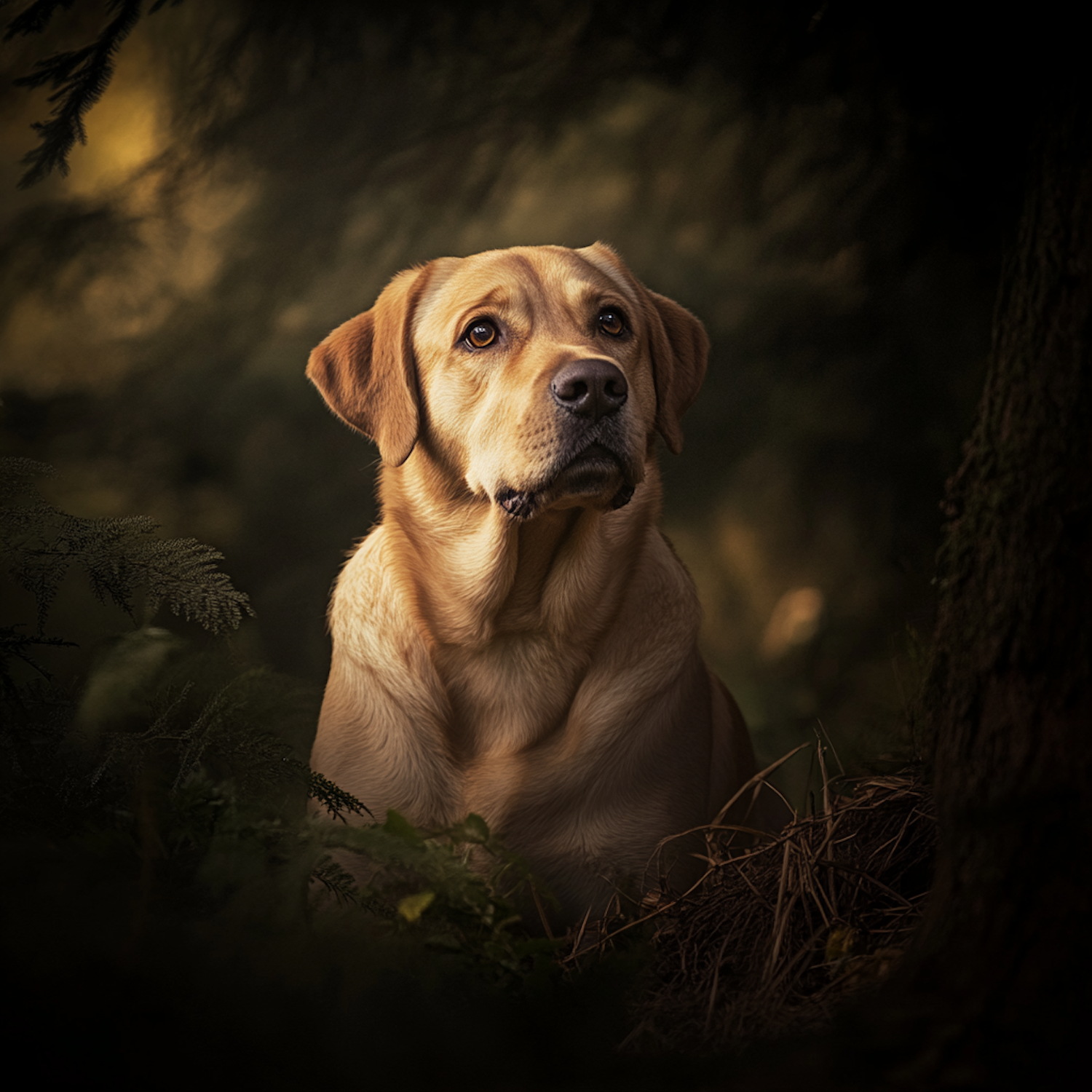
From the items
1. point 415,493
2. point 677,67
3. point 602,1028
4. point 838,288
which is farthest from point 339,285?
point 602,1028

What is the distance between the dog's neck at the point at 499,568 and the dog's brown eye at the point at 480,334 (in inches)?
16.0

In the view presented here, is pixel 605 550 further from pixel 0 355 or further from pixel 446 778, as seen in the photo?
pixel 0 355

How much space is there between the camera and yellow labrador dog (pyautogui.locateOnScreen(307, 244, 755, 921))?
8.39 feet

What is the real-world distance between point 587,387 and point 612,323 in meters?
0.61

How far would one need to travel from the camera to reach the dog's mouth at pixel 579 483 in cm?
238

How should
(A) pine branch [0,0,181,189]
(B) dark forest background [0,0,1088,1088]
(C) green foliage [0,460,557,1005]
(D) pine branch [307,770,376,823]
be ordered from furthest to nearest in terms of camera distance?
(B) dark forest background [0,0,1088,1088], (D) pine branch [307,770,376,823], (A) pine branch [0,0,181,189], (C) green foliage [0,460,557,1005]

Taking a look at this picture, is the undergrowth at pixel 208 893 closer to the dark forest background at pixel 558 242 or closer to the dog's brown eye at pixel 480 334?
the dog's brown eye at pixel 480 334

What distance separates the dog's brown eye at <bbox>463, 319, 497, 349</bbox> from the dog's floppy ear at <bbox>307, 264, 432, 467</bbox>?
25cm

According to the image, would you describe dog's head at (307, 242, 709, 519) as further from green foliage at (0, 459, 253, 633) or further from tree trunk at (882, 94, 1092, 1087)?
tree trunk at (882, 94, 1092, 1087)

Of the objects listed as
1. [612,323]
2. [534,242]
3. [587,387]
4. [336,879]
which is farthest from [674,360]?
[336,879]

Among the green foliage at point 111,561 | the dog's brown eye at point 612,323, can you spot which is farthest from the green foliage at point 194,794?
the dog's brown eye at point 612,323

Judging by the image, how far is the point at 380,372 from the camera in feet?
9.34

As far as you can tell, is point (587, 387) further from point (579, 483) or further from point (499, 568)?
point (499, 568)

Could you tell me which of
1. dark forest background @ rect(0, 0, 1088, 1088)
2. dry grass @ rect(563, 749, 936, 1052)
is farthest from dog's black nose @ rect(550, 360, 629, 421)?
dark forest background @ rect(0, 0, 1088, 1088)
